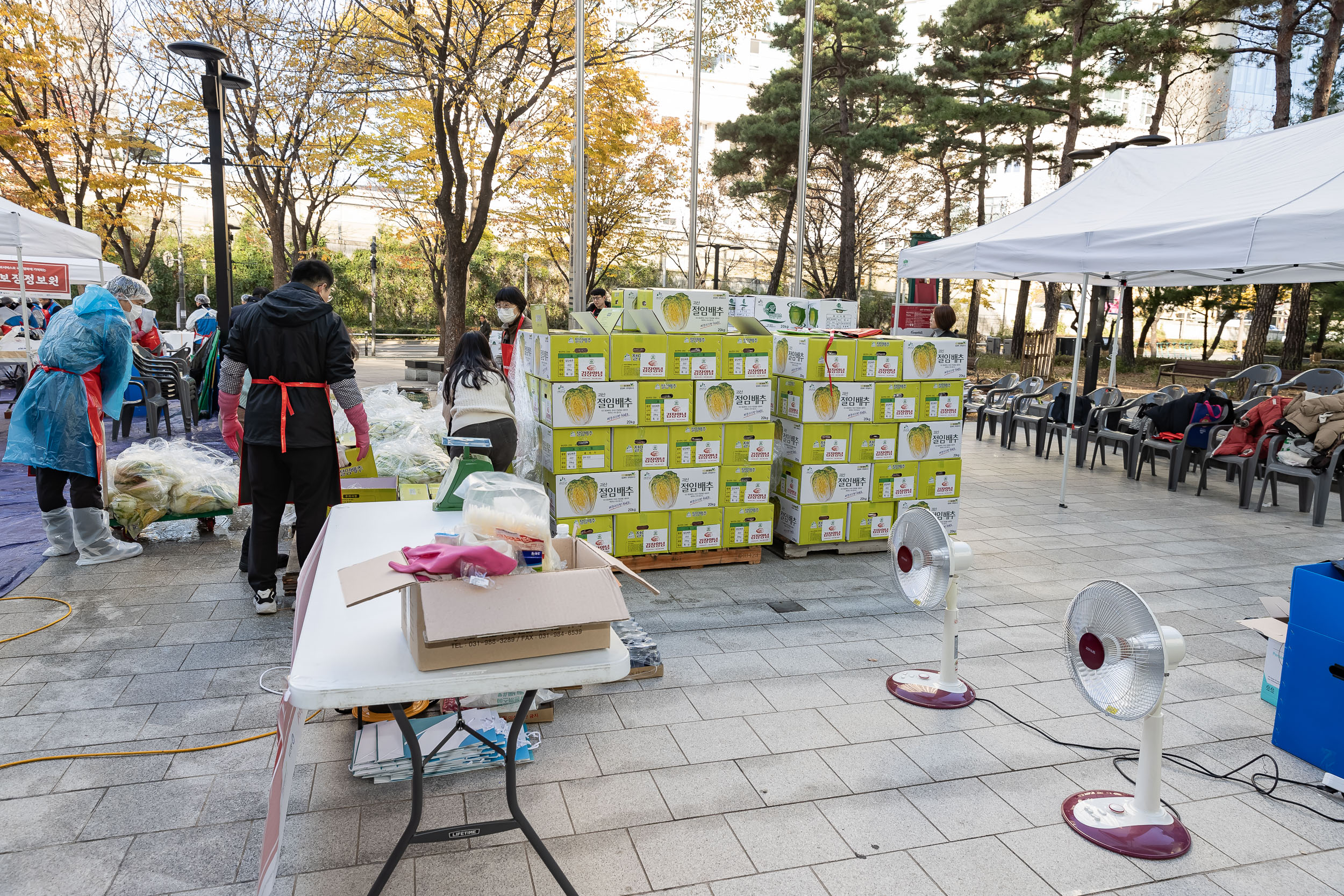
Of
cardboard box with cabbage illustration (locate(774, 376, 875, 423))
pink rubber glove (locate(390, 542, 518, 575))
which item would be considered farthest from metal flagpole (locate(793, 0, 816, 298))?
pink rubber glove (locate(390, 542, 518, 575))

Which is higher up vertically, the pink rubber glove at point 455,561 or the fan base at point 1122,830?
the pink rubber glove at point 455,561

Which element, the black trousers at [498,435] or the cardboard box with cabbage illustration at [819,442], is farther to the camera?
the cardboard box with cabbage illustration at [819,442]

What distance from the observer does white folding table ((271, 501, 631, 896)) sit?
1715 mm

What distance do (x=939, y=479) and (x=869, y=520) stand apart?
0.64 m

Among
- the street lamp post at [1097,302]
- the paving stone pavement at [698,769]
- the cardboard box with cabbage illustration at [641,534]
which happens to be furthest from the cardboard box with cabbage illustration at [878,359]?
the street lamp post at [1097,302]

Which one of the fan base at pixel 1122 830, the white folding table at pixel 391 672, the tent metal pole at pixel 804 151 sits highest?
the tent metal pole at pixel 804 151

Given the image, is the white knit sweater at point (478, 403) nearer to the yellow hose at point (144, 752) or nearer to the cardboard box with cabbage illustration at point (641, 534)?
the cardboard box with cabbage illustration at point (641, 534)

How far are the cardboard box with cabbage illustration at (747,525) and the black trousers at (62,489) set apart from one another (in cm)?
415

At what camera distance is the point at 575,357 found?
5.00 meters

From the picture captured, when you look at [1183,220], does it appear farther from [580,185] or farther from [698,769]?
[698,769]

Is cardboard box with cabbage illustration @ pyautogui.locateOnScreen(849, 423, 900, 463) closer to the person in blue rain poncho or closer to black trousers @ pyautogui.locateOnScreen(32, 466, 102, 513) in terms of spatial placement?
the person in blue rain poncho

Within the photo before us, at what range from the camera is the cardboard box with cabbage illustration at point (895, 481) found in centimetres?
579

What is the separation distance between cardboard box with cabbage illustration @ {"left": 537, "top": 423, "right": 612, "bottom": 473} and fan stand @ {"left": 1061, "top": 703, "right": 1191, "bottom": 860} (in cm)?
317

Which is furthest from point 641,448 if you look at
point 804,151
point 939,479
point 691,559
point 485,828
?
point 804,151
